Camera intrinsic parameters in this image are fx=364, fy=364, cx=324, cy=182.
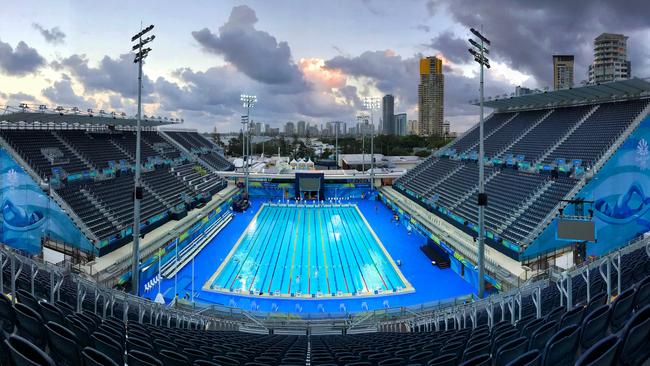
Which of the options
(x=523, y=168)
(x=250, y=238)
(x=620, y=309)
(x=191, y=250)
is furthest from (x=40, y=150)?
(x=523, y=168)

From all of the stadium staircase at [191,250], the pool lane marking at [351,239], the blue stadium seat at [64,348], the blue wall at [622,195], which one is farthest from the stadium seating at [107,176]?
the blue wall at [622,195]

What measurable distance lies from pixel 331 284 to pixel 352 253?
4.30m

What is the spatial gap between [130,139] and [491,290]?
27520 millimetres

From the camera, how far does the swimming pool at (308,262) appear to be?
15438 mm

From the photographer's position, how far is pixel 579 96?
23219mm

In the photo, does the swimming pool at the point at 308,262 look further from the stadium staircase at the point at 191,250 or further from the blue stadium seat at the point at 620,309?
the blue stadium seat at the point at 620,309

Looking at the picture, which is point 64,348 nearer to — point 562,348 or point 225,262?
point 562,348

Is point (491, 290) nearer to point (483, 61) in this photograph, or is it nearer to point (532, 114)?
point (483, 61)

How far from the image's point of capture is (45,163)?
702 inches

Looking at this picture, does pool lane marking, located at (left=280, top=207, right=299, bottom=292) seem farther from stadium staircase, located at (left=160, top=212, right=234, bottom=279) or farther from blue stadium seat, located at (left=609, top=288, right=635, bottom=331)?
blue stadium seat, located at (left=609, top=288, right=635, bottom=331)

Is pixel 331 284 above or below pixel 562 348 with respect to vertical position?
below

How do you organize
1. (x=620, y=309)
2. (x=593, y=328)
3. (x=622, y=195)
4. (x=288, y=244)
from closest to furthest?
(x=593, y=328) → (x=620, y=309) → (x=622, y=195) → (x=288, y=244)

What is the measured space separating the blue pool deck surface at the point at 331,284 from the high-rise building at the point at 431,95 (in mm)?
96701

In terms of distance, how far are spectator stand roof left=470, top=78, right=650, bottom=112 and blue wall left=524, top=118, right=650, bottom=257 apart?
3.47m
